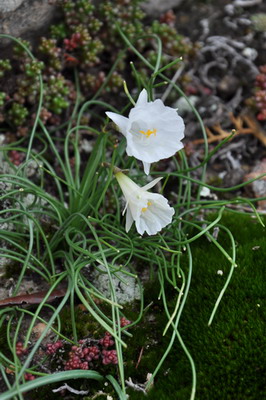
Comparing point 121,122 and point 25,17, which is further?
point 25,17

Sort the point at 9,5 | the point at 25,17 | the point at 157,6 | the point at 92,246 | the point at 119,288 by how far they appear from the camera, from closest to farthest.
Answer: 1. the point at 119,288
2. the point at 92,246
3. the point at 9,5
4. the point at 25,17
5. the point at 157,6

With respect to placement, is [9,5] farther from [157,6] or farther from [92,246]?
[92,246]

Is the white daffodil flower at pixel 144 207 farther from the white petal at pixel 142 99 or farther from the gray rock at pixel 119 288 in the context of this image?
the gray rock at pixel 119 288

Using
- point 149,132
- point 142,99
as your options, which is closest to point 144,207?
point 149,132

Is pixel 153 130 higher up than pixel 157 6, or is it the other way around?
pixel 153 130

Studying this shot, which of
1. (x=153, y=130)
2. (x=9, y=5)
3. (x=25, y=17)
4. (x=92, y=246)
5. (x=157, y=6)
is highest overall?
(x=9, y=5)

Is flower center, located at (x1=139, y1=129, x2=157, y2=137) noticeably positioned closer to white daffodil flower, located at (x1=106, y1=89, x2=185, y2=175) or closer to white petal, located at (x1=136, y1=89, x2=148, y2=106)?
white daffodil flower, located at (x1=106, y1=89, x2=185, y2=175)

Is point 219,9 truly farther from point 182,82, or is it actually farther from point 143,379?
point 143,379

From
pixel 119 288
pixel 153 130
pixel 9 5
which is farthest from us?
pixel 9 5
